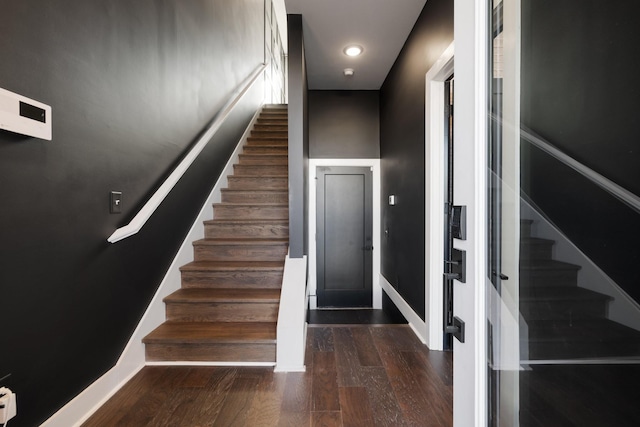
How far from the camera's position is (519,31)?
68cm

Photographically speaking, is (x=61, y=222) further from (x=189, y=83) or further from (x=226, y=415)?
(x=189, y=83)

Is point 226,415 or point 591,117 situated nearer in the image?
point 591,117

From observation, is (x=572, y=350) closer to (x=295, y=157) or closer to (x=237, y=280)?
(x=295, y=157)

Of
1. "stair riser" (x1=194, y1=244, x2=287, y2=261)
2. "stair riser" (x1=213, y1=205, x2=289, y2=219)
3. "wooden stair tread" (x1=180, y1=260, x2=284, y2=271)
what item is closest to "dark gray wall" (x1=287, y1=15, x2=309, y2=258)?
"wooden stair tread" (x1=180, y1=260, x2=284, y2=271)

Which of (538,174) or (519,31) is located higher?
(519,31)

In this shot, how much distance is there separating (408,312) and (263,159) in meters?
2.45

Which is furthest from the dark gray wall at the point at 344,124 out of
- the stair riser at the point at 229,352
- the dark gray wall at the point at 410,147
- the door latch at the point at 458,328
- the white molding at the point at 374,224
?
the door latch at the point at 458,328

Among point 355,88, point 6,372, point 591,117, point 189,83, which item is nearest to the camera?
point 591,117

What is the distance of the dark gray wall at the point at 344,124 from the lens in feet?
15.0

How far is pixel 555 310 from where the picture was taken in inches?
27.6

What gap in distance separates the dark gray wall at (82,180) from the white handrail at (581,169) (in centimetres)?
163

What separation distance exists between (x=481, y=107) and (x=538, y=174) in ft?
0.65

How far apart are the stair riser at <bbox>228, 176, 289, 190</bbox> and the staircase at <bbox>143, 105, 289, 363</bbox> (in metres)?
0.01

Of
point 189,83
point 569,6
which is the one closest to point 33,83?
point 189,83
